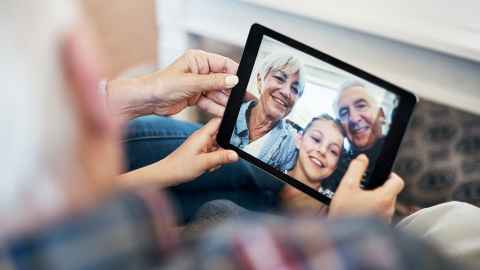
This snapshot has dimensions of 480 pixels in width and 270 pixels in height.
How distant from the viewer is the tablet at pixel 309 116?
627mm

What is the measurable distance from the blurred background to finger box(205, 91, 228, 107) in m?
0.27

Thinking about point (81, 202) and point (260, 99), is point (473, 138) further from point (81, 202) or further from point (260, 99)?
point (81, 202)

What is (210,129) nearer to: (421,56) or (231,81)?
(231,81)

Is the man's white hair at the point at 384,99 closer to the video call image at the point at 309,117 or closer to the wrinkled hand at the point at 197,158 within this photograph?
the video call image at the point at 309,117

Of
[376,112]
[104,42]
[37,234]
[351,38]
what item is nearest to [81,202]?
[37,234]

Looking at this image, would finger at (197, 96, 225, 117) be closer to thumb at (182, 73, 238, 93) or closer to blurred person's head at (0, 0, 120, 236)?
thumb at (182, 73, 238, 93)

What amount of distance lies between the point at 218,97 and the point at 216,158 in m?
0.10

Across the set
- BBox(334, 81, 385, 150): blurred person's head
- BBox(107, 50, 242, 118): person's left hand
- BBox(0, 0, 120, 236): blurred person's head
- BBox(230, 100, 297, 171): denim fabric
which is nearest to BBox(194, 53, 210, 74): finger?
BBox(107, 50, 242, 118): person's left hand

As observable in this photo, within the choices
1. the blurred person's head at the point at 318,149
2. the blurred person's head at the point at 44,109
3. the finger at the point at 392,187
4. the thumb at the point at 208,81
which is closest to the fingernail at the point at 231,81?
the thumb at the point at 208,81

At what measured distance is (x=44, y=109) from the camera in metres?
0.30

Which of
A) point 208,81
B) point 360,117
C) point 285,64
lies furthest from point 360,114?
point 208,81

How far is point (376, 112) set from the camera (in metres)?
0.63

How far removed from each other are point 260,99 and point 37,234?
45 cm

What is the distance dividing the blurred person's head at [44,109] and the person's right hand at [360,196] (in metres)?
0.36
